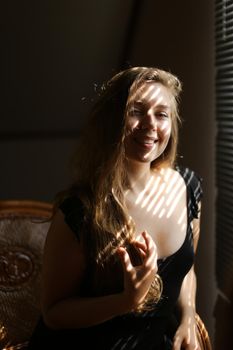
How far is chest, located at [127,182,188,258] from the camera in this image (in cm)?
107

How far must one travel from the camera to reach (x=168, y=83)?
1.05m

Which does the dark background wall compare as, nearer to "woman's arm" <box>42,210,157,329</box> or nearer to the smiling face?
the smiling face

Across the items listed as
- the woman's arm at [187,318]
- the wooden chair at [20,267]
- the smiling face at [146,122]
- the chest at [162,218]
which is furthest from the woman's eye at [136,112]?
the wooden chair at [20,267]

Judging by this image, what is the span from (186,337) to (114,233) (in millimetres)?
376

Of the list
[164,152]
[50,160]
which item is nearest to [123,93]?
[164,152]

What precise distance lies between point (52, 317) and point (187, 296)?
0.39 m

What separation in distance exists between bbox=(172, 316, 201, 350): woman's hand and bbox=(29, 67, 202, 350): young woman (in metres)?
0.04

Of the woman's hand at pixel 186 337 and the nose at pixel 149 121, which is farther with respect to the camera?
the woman's hand at pixel 186 337

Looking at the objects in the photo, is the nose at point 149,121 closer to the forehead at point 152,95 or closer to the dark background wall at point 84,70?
the forehead at point 152,95

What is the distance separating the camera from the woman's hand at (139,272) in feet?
2.82

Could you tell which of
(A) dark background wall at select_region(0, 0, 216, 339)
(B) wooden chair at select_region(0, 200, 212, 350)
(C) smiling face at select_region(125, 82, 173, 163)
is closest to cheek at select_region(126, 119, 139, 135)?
(C) smiling face at select_region(125, 82, 173, 163)

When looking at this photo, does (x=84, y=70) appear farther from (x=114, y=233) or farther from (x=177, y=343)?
(x=177, y=343)

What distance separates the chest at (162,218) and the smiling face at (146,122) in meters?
0.13

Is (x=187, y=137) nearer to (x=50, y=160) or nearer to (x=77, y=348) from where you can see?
(x=50, y=160)
